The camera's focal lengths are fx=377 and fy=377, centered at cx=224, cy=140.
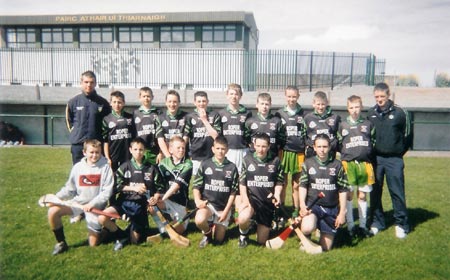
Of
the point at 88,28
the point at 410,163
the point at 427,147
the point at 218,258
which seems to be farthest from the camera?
the point at 88,28

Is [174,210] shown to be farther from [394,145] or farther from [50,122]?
[50,122]

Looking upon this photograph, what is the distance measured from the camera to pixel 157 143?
5.79 meters

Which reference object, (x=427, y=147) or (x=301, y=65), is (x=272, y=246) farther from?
(x=301, y=65)

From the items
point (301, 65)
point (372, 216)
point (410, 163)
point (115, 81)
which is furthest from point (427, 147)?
point (115, 81)

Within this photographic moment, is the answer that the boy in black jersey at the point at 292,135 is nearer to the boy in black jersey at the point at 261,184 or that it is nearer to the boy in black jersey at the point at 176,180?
the boy in black jersey at the point at 261,184

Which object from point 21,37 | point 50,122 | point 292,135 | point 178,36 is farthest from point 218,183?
point 21,37

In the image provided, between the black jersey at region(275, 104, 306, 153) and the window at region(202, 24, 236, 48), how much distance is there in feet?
52.0

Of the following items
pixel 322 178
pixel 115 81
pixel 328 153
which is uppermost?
pixel 115 81

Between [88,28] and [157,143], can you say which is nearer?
[157,143]

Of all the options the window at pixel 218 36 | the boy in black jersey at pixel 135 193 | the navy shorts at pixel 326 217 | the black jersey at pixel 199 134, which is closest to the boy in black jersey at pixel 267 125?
the black jersey at pixel 199 134

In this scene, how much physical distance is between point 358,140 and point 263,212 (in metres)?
1.64

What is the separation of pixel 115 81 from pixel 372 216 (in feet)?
52.6

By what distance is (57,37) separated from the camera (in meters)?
22.4

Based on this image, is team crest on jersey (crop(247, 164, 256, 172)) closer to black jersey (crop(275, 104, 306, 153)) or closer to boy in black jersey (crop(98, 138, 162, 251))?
black jersey (crop(275, 104, 306, 153))
